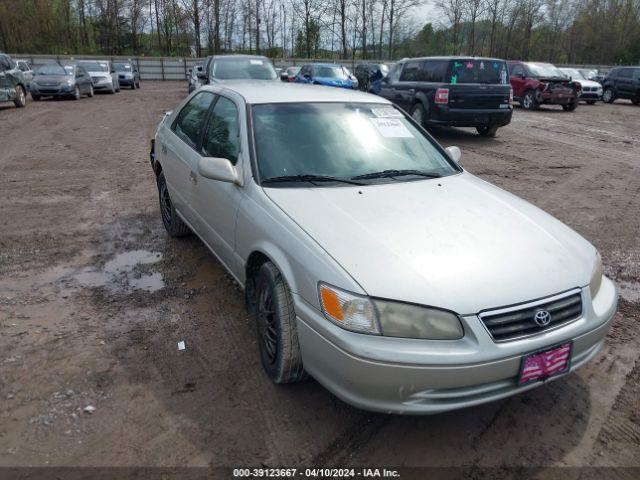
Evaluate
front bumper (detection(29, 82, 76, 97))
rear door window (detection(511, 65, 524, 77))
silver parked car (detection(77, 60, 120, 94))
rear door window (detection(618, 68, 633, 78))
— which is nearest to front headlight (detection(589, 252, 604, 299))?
rear door window (detection(511, 65, 524, 77))

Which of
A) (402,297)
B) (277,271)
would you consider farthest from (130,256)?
(402,297)

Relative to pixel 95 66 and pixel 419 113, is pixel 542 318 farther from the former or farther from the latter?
pixel 95 66

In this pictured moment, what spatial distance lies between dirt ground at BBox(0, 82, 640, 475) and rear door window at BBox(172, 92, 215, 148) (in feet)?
3.65

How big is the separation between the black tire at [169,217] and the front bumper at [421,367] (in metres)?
3.00

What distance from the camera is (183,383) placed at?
300 centimetres

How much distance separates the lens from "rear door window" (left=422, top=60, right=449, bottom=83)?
37.7 feet

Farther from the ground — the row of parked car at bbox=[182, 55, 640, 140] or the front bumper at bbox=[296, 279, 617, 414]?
the row of parked car at bbox=[182, 55, 640, 140]

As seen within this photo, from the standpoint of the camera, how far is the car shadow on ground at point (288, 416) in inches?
98.5

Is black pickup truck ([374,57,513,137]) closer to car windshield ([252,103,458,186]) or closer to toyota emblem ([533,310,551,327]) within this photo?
car windshield ([252,103,458,186])

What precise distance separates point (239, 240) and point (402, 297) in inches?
53.0

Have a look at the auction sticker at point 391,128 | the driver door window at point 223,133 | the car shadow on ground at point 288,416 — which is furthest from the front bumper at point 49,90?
the auction sticker at point 391,128

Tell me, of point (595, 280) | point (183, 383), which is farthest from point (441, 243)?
point (183, 383)

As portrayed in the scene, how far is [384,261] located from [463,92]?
9.84m

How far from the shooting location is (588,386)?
303 centimetres
